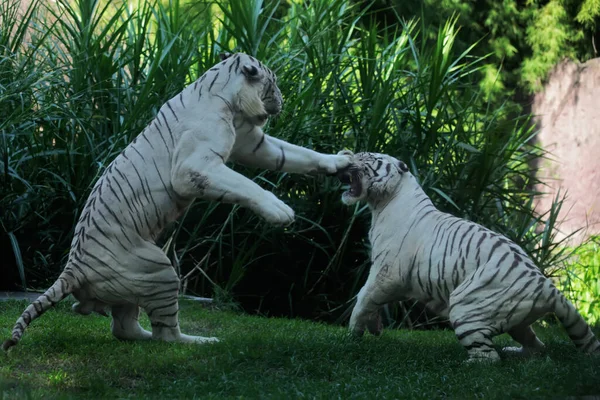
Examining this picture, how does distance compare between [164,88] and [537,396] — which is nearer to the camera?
[537,396]

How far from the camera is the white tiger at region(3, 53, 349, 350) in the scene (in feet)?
14.0

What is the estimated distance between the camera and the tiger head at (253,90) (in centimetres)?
455

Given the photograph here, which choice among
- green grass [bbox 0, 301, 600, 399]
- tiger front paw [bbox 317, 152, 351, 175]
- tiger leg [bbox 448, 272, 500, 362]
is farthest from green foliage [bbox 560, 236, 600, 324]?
tiger leg [bbox 448, 272, 500, 362]

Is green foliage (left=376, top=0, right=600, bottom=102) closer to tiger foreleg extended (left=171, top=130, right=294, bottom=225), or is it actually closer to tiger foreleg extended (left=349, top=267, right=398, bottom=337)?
tiger foreleg extended (left=349, top=267, right=398, bottom=337)

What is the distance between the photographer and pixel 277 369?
159 inches

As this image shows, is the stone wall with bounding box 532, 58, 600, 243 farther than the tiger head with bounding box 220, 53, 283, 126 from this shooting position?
Yes

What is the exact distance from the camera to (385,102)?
691 centimetres

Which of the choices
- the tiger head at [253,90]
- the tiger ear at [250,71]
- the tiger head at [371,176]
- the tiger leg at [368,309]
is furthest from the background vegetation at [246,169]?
the tiger ear at [250,71]

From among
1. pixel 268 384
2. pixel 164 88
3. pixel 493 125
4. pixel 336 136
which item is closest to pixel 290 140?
pixel 336 136

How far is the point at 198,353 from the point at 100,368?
511 mm

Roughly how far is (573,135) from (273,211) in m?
10.2

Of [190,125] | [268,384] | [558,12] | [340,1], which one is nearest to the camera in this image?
[268,384]

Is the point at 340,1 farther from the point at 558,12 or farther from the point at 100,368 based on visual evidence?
the point at 558,12

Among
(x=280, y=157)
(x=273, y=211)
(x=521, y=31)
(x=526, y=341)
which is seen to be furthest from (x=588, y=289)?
(x=521, y=31)
